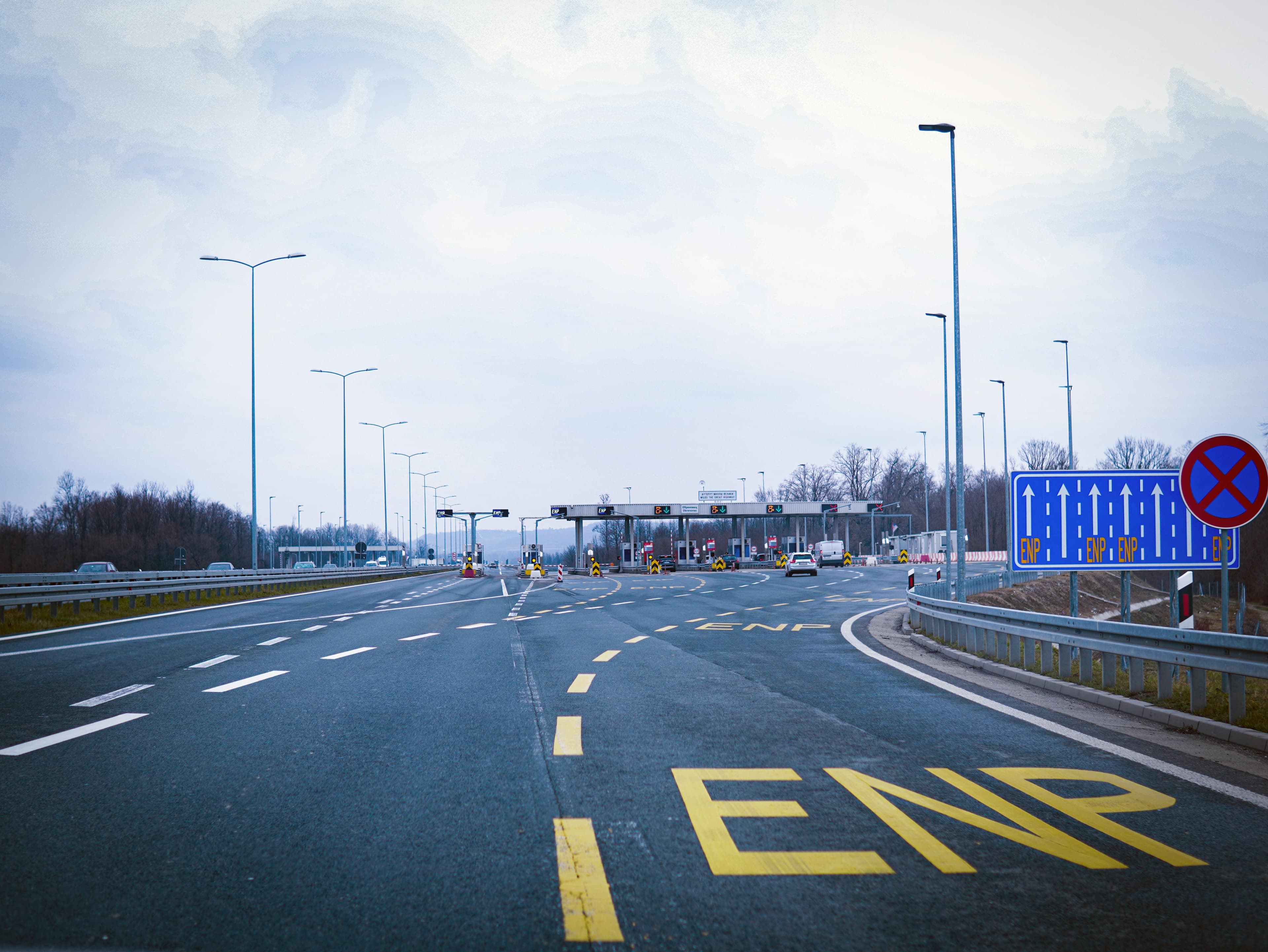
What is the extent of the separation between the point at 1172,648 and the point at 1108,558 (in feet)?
15.5

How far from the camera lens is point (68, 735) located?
7.20m

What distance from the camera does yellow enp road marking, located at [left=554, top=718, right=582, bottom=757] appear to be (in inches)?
265

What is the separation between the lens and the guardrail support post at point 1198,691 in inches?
316

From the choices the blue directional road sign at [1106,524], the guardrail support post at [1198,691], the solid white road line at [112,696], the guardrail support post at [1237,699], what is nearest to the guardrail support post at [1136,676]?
the guardrail support post at [1198,691]

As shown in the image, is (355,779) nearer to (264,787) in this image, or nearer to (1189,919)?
(264,787)

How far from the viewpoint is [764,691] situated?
9906 mm

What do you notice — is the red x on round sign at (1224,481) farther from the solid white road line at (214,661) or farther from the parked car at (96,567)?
the parked car at (96,567)

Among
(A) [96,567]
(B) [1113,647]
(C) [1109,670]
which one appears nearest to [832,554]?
(A) [96,567]

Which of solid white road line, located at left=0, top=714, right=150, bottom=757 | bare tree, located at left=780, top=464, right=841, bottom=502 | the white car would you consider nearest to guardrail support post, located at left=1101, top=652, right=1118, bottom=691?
solid white road line, located at left=0, top=714, right=150, bottom=757

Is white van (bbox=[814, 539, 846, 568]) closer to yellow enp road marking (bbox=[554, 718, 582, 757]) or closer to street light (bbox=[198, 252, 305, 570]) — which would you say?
street light (bbox=[198, 252, 305, 570])

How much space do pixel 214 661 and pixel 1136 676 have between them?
10.5m

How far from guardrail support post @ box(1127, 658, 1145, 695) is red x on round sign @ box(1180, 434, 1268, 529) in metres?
1.66

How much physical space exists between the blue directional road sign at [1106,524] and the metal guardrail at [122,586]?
17282mm

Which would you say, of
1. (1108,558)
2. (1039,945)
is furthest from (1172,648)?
(1039,945)
